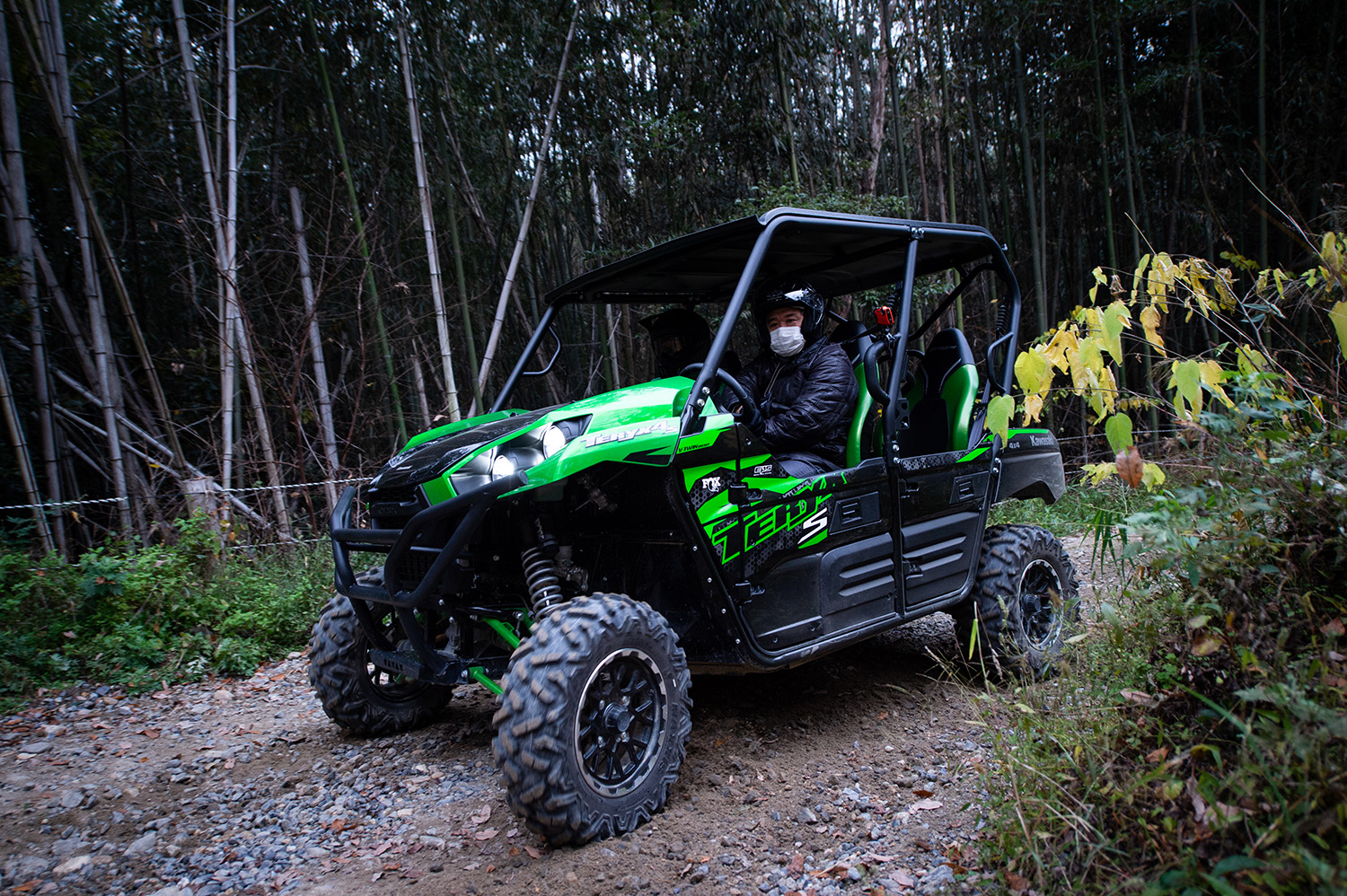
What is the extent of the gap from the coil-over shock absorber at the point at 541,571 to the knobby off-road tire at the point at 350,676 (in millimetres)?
807

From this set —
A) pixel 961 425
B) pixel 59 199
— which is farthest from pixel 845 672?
pixel 59 199

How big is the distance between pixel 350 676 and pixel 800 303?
7.33 ft

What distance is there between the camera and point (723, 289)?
13.3 feet

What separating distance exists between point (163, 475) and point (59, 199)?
2.54m

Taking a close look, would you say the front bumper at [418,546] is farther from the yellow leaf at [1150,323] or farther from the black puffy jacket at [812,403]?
the yellow leaf at [1150,323]

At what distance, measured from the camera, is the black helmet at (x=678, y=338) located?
3992 millimetres

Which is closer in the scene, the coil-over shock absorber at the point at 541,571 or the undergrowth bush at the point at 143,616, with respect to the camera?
the coil-over shock absorber at the point at 541,571

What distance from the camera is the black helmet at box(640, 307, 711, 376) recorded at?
3992 millimetres

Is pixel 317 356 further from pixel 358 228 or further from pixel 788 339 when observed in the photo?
pixel 788 339

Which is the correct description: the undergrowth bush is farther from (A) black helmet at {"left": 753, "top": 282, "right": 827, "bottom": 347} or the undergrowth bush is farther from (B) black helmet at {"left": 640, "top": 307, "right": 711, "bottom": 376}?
(A) black helmet at {"left": 753, "top": 282, "right": 827, "bottom": 347}

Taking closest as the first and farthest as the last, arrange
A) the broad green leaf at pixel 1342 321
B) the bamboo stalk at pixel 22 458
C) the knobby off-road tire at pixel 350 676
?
the broad green leaf at pixel 1342 321 → the knobby off-road tire at pixel 350 676 → the bamboo stalk at pixel 22 458

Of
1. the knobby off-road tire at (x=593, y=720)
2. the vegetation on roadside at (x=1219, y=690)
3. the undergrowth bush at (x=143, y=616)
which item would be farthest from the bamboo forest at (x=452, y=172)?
the vegetation on roadside at (x=1219, y=690)

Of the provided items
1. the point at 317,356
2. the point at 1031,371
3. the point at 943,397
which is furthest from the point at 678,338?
the point at 317,356

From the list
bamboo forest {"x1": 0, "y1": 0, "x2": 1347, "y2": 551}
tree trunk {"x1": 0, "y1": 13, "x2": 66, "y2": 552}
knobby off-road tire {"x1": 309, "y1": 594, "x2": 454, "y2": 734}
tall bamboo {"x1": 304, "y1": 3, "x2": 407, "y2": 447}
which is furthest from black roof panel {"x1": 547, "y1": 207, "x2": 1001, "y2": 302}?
tree trunk {"x1": 0, "y1": 13, "x2": 66, "y2": 552}
